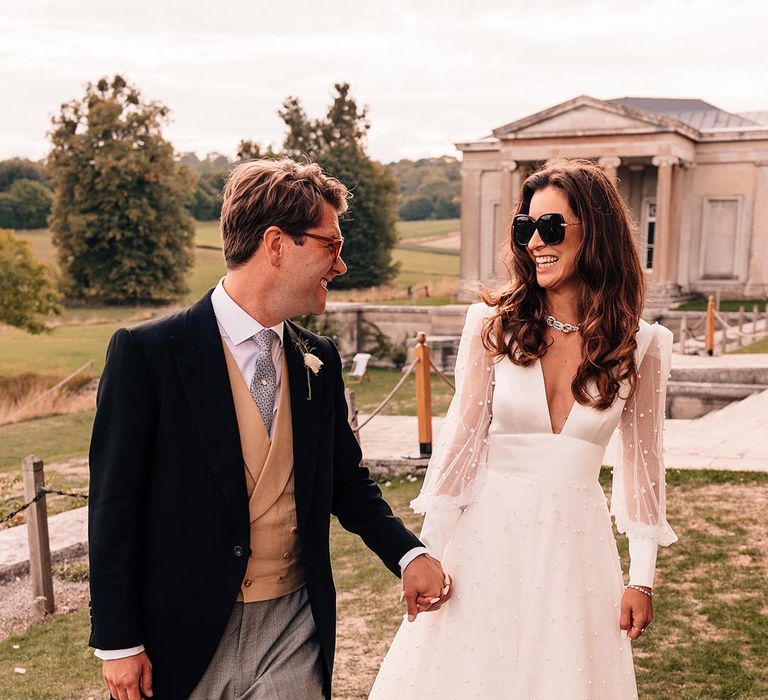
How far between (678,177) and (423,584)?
35.2 m

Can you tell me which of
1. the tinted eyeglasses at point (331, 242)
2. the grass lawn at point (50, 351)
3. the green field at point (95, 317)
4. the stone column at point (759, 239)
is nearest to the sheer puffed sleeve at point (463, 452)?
the tinted eyeglasses at point (331, 242)

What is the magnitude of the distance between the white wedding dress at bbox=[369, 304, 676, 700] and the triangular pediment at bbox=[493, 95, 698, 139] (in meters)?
32.2

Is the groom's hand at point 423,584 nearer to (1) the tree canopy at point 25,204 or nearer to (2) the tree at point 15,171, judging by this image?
(1) the tree canopy at point 25,204

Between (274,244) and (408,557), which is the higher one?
(274,244)

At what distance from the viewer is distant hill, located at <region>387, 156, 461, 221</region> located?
9750 centimetres

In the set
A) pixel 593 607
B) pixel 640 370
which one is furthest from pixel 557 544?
pixel 640 370

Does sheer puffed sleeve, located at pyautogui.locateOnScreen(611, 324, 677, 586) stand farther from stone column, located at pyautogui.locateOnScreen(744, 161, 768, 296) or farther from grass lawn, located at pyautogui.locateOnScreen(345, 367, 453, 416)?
stone column, located at pyautogui.locateOnScreen(744, 161, 768, 296)

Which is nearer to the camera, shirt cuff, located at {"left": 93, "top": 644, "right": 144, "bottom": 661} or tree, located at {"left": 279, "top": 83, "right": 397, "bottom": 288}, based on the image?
shirt cuff, located at {"left": 93, "top": 644, "right": 144, "bottom": 661}

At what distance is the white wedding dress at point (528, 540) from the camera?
10.3 feet

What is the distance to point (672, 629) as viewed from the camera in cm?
564

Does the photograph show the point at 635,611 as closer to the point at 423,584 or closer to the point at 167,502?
the point at 423,584

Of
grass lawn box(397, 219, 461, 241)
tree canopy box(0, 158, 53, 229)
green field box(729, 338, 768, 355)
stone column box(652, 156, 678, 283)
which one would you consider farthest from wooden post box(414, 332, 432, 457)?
grass lawn box(397, 219, 461, 241)

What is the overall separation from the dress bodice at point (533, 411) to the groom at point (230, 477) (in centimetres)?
72

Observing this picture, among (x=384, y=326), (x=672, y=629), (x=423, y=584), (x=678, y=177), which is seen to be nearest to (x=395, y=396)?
(x=384, y=326)
